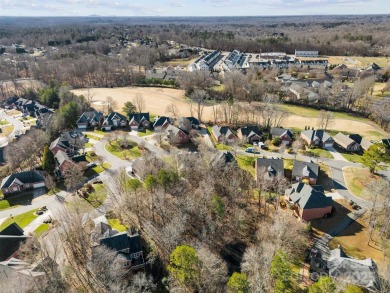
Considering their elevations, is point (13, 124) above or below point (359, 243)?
below

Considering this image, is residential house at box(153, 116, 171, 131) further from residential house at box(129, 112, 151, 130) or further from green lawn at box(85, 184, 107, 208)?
green lawn at box(85, 184, 107, 208)

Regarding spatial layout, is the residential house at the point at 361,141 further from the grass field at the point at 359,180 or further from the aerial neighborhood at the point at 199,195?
the grass field at the point at 359,180

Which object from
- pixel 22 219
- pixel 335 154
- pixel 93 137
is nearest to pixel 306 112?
pixel 335 154

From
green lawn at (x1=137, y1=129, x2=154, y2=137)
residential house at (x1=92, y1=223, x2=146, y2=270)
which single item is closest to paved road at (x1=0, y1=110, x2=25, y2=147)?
green lawn at (x1=137, y1=129, x2=154, y2=137)

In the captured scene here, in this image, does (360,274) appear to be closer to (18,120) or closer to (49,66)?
(18,120)

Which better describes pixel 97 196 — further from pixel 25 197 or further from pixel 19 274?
pixel 19 274
